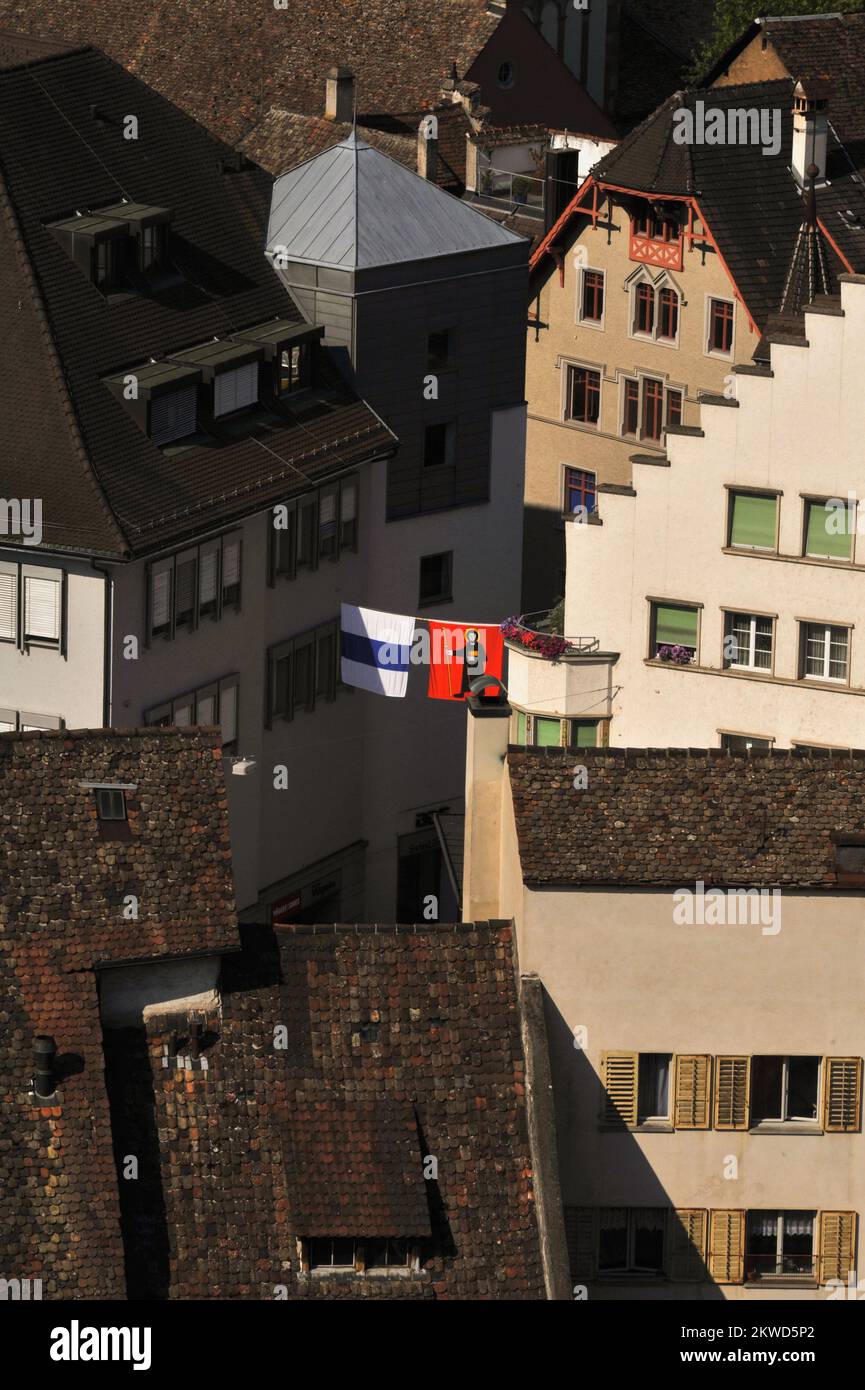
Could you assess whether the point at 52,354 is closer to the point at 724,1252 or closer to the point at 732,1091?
the point at 732,1091

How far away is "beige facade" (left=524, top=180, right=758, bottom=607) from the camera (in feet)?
337

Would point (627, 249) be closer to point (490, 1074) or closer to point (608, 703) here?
point (608, 703)

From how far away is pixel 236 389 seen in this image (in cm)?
8638

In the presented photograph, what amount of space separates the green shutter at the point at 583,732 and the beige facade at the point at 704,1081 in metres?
19.5

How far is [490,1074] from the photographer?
6184 cm

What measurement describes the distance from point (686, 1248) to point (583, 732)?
73.1 ft

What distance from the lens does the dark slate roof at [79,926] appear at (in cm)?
5875

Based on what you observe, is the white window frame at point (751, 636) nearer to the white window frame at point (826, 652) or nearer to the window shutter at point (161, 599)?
the white window frame at point (826, 652)

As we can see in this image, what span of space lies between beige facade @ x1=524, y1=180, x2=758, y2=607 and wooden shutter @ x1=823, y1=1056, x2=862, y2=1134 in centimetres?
4057

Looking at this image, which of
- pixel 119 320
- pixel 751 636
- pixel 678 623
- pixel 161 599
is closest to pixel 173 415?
pixel 119 320

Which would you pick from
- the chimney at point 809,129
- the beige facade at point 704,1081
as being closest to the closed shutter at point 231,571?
the beige facade at point 704,1081

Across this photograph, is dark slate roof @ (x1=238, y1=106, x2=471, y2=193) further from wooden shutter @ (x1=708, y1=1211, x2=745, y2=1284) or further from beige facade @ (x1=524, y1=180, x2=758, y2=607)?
wooden shutter @ (x1=708, y1=1211, x2=745, y2=1284)

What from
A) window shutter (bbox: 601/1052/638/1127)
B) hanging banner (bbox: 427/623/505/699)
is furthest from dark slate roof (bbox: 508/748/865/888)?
hanging banner (bbox: 427/623/505/699)

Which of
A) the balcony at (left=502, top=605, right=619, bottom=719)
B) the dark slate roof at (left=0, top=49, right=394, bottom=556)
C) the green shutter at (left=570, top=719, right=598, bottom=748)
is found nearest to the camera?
the dark slate roof at (left=0, top=49, right=394, bottom=556)
